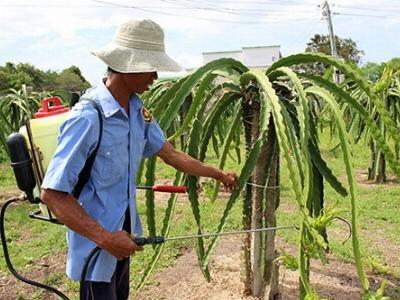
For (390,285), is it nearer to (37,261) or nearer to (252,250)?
(252,250)

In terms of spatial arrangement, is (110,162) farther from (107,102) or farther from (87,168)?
(107,102)

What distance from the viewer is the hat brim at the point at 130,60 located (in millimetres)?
1523

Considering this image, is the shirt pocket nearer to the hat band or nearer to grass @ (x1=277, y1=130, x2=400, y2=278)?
the hat band

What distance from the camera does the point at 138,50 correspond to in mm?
1572

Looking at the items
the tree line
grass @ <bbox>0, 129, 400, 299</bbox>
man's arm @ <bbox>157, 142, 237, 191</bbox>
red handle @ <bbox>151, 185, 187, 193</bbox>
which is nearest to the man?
red handle @ <bbox>151, 185, 187, 193</bbox>

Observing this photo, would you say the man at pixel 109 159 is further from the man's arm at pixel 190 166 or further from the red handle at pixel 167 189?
the man's arm at pixel 190 166

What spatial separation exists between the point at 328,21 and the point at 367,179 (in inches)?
748

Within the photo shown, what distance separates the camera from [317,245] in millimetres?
1459

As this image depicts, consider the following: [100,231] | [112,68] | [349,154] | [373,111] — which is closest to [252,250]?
[349,154]

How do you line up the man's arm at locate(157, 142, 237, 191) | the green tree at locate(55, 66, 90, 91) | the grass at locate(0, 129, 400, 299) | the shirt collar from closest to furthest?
1. the shirt collar
2. the man's arm at locate(157, 142, 237, 191)
3. the grass at locate(0, 129, 400, 299)
4. the green tree at locate(55, 66, 90, 91)

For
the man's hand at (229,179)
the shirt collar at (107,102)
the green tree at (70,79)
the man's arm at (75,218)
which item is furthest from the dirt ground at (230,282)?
the green tree at (70,79)

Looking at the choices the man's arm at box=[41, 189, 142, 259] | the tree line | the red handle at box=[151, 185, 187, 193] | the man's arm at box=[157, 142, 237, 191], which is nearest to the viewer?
the man's arm at box=[41, 189, 142, 259]

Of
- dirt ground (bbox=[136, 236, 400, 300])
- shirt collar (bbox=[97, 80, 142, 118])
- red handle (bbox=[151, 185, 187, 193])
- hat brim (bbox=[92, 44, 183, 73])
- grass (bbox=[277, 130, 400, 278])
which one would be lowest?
grass (bbox=[277, 130, 400, 278])

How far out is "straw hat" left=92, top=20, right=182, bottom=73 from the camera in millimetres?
1537
